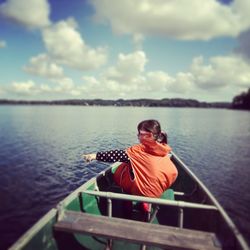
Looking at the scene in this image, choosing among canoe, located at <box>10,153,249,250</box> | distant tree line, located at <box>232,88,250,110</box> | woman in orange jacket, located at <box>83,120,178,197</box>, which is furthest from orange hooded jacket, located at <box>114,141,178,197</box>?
distant tree line, located at <box>232,88,250,110</box>

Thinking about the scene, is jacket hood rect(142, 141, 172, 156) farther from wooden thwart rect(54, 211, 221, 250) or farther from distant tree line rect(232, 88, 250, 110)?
distant tree line rect(232, 88, 250, 110)

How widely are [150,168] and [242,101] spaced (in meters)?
169

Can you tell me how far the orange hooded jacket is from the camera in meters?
5.63

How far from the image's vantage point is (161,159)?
5746 mm

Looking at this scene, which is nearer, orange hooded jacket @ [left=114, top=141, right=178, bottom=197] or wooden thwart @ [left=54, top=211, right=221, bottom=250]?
wooden thwart @ [left=54, top=211, right=221, bottom=250]

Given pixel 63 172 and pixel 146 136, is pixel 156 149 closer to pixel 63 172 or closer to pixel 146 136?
pixel 146 136

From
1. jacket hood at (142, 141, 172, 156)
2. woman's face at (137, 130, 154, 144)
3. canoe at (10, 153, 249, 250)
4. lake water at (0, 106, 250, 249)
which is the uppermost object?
woman's face at (137, 130, 154, 144)

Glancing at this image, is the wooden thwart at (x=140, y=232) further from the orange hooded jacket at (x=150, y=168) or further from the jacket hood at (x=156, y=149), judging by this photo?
the jacket hood at (x=156, y=149)

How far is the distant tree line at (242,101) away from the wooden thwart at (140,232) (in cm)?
15749

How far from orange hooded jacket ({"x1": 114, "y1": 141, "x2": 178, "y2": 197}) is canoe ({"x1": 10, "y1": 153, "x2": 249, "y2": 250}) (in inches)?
13.5

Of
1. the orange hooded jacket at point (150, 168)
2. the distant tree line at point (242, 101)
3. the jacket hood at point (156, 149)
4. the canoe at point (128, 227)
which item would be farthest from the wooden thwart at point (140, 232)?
the distant tree line at point (242, 101)

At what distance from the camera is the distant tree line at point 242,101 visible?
148 m

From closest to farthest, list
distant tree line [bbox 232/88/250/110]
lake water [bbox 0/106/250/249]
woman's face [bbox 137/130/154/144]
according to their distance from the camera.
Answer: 1. woman's face [bbox 137/130/154/144]
2. lake water [bbox 0/106/250/249]
3. distant tree line [bbox 232/88/250/110]

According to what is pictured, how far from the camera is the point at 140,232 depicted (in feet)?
14.8
